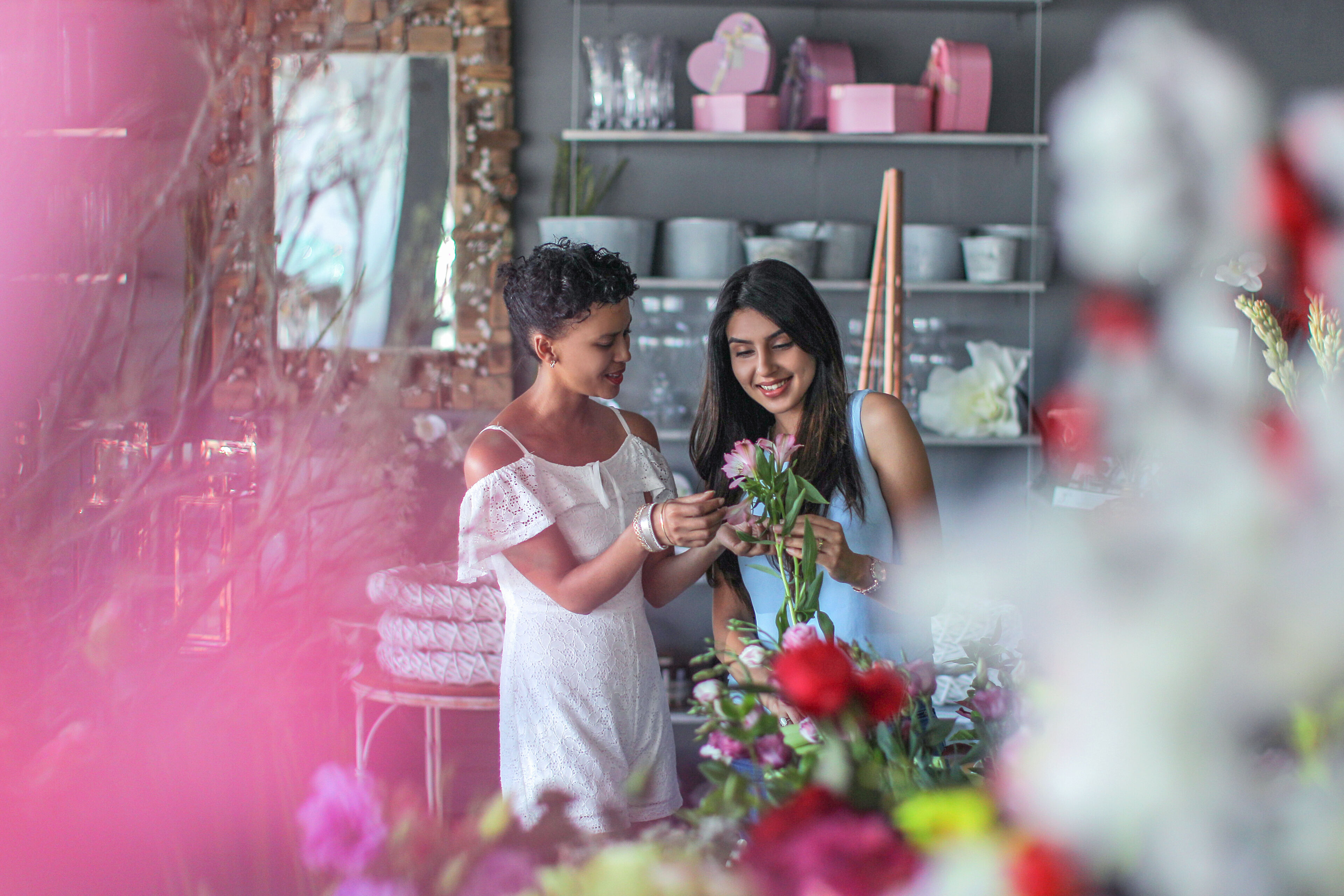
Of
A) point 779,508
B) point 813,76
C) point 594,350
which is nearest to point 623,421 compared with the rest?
point 594,350

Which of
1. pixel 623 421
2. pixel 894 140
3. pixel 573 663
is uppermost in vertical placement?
pixel 894 140

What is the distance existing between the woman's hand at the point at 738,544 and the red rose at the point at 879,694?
518 mm

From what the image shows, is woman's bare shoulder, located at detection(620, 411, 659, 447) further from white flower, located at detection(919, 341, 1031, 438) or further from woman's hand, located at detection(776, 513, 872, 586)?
white flower, located at detection(919, 341, 1031, 438)

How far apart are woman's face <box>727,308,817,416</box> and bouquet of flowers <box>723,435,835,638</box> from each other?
296 mm

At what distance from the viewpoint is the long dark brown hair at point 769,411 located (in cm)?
145

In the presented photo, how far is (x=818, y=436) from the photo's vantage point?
147 cm

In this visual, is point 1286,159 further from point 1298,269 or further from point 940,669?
point 940,669

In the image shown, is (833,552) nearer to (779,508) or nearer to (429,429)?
(779,508)

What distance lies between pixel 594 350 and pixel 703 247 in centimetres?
152

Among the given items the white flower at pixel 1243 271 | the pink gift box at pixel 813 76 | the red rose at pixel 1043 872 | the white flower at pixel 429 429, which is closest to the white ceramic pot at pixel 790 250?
the pink gift box at pixel 813 76

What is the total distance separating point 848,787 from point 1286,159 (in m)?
0.34

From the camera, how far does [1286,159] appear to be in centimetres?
32

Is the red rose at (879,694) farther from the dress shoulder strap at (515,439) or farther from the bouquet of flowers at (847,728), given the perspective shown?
the dress shoulder strap at (515,439)

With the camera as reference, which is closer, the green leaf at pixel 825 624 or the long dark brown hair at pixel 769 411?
the green leaf at pixel 825 624
